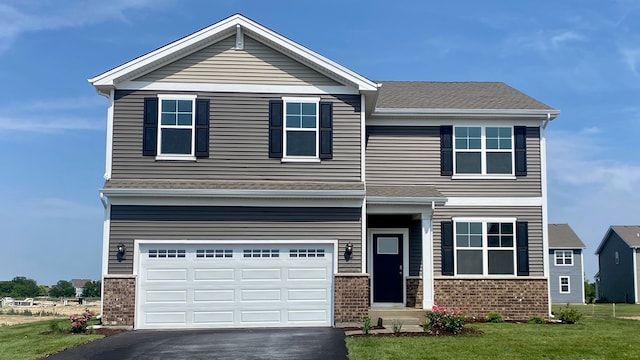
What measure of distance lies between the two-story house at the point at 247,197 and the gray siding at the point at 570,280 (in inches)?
1156

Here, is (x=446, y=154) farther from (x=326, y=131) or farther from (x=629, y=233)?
(x=629, y=233)

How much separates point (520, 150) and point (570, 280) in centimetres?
3033

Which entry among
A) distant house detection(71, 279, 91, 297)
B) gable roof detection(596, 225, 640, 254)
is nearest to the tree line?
distant house detection(71, 279, 91, 297)

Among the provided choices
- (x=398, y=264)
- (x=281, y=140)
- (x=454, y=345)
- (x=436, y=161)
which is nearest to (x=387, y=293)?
(x=398, y=264)

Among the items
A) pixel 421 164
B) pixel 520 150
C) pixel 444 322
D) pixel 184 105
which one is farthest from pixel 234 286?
pixel 520 150

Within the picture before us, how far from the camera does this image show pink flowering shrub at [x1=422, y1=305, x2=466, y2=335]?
15.0 metres

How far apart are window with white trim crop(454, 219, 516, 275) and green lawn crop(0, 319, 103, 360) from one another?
9.88 metres

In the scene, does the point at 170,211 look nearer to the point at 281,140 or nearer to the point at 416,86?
the point at 281,140

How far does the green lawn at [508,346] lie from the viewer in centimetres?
1223

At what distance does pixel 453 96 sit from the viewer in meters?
21.5

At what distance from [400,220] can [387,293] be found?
6.85 ft

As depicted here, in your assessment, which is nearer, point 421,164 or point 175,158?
point 175,158

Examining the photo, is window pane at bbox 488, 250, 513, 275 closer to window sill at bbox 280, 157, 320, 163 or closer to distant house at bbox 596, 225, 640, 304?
window sill at bbox 280, 157, 320, 163

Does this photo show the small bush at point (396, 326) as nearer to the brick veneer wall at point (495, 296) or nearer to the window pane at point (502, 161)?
the brick veneer wall at point (495, 296)
